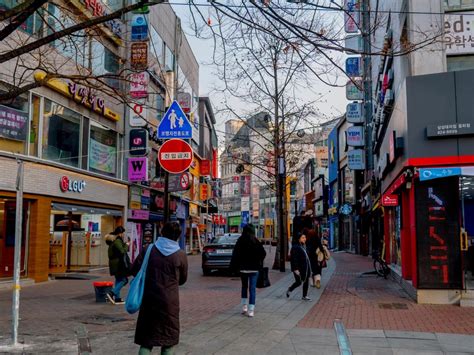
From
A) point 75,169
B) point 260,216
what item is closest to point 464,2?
point 75,169

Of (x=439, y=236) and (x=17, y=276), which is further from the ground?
(x=439, y=236)

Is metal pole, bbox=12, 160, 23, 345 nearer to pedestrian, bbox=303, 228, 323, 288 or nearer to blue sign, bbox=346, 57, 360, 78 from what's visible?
pedestrian, bbox=303, 228, 323, 288

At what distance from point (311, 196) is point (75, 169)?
43.6 meters

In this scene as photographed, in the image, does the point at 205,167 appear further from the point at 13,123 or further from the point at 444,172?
the point at 444,172

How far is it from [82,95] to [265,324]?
12.4 metres

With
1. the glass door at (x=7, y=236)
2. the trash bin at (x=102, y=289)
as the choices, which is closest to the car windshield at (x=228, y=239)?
the glass door at (x=7, y=236)

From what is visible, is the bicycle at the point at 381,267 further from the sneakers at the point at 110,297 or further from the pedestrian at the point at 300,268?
the sneakers at the point at 110,297

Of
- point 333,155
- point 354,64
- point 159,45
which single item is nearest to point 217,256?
point 159,45

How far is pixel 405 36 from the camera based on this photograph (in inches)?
499

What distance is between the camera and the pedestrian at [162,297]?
5.08 meters

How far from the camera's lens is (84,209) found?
752 inches

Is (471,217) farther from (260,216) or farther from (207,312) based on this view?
(260,216)

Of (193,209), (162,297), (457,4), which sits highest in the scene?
(457,4)

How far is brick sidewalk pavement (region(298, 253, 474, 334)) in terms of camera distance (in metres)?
8.75
